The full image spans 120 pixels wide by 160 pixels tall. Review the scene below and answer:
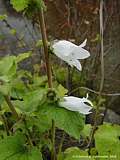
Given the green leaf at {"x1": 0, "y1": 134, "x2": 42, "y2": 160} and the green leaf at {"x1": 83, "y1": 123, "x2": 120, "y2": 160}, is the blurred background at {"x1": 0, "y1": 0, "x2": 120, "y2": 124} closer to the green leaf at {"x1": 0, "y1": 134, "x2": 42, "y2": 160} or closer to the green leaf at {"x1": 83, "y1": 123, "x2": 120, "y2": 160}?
the green leaf at {"x1": 83, "y1": 123, "x2": 120, "y2": 160}

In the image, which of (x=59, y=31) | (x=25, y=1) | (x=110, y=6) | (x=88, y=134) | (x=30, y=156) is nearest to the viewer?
(x=25, y=1)

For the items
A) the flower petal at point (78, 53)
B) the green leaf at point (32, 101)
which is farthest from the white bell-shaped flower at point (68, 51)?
the green leaf at point (32, 101)

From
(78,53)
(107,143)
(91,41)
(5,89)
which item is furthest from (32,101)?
(91,41)

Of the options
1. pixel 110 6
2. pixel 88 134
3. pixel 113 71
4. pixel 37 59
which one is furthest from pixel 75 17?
pixel 88 134

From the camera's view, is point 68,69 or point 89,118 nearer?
point 89,118

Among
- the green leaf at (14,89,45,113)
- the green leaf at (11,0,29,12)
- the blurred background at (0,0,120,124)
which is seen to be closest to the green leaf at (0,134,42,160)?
the green leaf at (14,89,45,113)

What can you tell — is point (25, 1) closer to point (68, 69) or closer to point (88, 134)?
point (88, 134)
